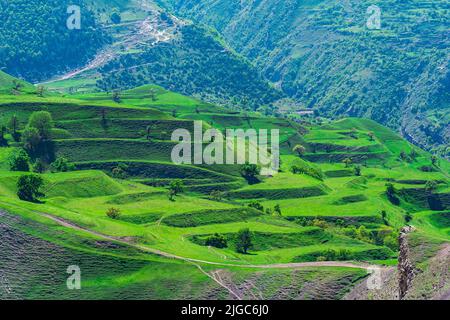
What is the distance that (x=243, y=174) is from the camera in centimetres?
17088

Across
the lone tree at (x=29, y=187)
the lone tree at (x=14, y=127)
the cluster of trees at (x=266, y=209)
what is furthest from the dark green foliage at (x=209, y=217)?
the lone tree at (x=14, y=127)

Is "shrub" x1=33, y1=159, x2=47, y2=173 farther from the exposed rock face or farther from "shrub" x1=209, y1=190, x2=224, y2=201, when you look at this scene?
the exposed rock face

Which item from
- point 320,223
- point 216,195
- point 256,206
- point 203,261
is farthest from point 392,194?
point 203,261

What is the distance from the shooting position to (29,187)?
Result: 4936 inches

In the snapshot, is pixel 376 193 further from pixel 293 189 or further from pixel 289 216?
pixel 289 216

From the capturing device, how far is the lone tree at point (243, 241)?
11775 centimetres

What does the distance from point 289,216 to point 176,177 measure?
2645 centimetres

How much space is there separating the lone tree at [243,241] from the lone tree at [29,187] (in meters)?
31.9

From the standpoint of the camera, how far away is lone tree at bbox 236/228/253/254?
11775 cm

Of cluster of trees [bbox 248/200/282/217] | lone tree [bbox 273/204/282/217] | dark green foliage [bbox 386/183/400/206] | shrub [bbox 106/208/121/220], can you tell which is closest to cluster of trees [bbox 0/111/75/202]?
shrub [bbox 106/208/121/220]

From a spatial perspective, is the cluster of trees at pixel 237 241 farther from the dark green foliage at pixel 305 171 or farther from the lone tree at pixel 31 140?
the dark green foliage at pixel 305 171
